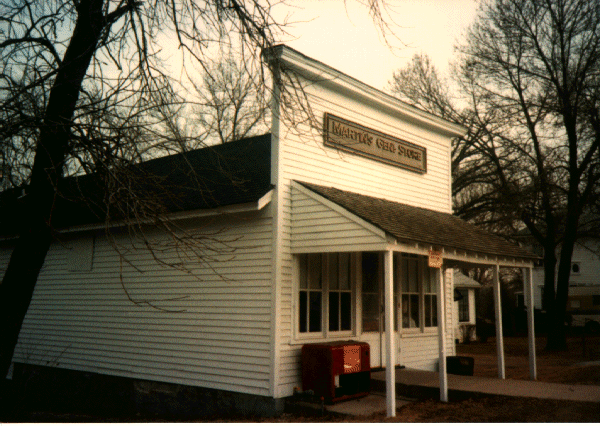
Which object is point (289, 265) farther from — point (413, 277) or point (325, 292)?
point (413, 277)

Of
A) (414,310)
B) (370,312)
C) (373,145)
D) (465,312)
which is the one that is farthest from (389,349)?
(465,312)

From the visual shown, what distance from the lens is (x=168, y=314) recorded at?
1147cm

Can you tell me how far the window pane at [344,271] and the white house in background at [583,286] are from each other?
25948mm

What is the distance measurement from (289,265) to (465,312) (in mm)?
23018

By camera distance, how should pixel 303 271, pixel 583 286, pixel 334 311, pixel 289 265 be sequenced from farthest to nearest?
pixel 583 286
pixel 334 311
pixel 303 271
pixel 289 265

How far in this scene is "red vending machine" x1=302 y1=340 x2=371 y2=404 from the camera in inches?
369

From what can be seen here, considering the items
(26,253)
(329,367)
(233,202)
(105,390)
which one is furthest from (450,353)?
(26,253)

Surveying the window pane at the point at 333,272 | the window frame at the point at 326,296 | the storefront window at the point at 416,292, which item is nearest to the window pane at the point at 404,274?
the storefront window at the point at 416,292

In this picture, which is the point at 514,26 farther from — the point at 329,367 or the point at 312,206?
the point at 329,367

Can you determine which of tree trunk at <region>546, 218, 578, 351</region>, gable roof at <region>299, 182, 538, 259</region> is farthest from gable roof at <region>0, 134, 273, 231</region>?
tree trunk at <region>546, 218, 578, 351</region>

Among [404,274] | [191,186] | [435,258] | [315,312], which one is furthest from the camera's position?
[404,274]

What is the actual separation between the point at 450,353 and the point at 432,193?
3976 mm

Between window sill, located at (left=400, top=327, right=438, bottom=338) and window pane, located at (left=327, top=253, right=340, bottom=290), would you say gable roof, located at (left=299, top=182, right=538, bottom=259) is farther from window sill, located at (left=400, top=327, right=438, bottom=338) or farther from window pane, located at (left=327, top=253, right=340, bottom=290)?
window sill, located at (left=400, top=327, right=438, bottom=338)

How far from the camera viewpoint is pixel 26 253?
24.2 feet
